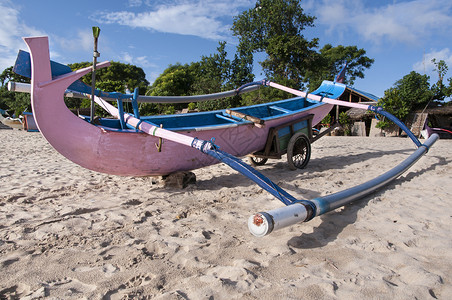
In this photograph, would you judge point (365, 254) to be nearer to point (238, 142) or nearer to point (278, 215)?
point (278, 215)

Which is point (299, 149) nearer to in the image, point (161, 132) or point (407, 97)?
point (161, 132)

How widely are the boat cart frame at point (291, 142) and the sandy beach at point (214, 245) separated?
3.28 feet

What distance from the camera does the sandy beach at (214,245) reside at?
64.7 inches

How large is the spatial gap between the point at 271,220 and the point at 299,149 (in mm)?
3653

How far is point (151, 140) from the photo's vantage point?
11.5 ft

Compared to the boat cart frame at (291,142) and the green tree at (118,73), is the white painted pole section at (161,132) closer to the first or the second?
the boat cart frame at (291,142)

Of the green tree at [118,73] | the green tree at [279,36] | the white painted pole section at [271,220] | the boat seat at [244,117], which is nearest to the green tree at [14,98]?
the green tree at [118,73]

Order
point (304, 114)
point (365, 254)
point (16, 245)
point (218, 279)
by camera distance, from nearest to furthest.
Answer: point (218, 279) → point (365, 254) → point (16, 245) → point (304, 114)

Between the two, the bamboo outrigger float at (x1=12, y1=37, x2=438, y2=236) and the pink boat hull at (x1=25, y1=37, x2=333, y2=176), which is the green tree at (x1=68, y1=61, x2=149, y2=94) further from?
the pink boat hull at (x1=25, y1=37, x2=333, y2=176)

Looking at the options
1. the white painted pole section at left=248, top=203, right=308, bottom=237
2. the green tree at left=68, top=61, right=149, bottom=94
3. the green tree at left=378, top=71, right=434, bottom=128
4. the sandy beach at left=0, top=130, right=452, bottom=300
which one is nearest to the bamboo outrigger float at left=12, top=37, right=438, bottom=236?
the white painted pole section at left=248, top=203, right=308, bottom=237

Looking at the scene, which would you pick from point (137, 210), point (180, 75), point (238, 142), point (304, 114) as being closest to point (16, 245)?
point (137, 210)

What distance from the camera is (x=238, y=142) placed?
172 inches

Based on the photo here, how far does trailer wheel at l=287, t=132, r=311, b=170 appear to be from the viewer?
16.0 ft

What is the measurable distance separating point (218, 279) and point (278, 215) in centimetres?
53
